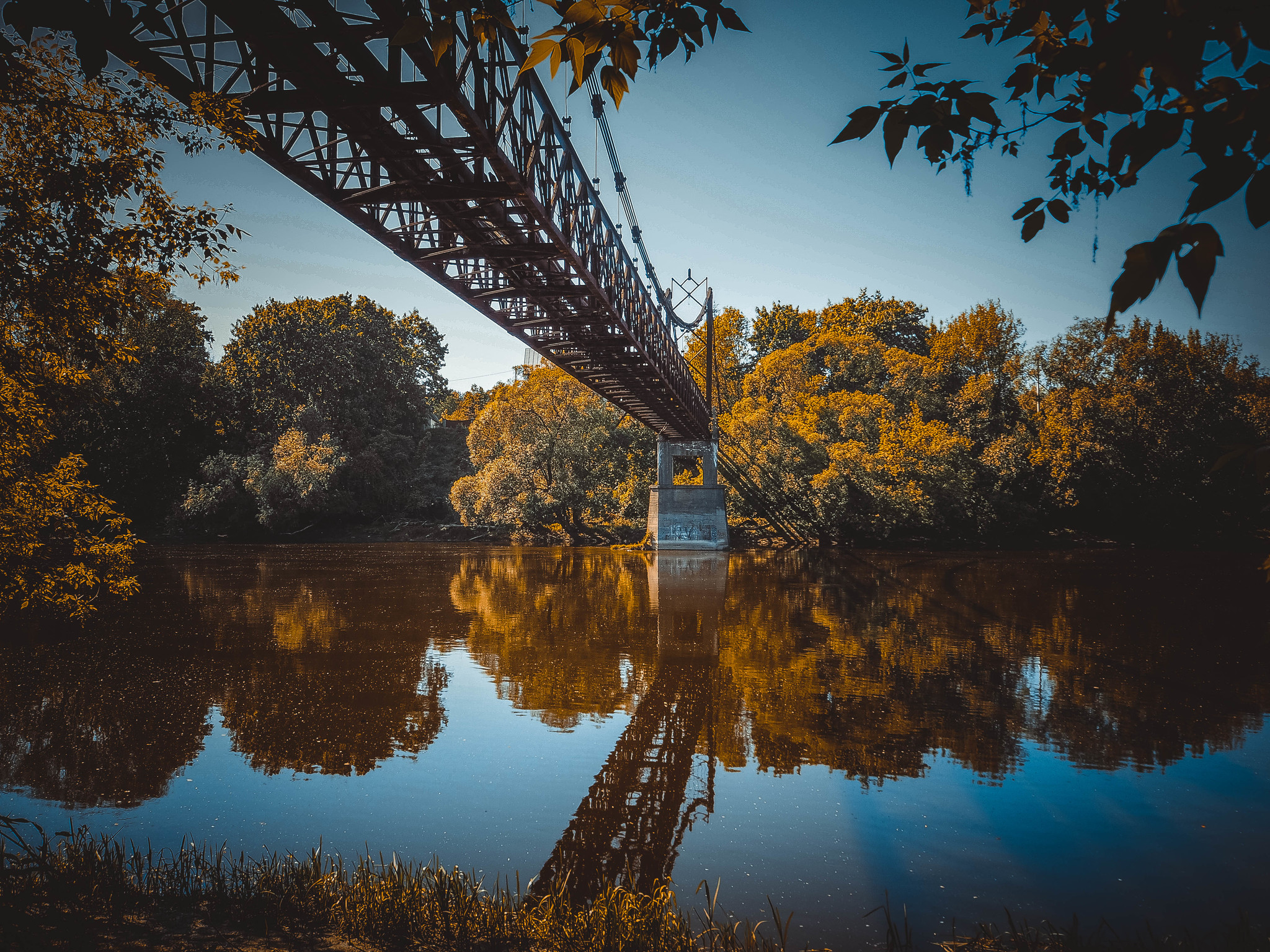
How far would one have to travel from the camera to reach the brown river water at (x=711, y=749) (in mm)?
5285

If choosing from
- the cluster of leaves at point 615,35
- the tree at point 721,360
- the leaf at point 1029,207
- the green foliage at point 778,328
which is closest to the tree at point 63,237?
the cluster of leaves at point 615,35

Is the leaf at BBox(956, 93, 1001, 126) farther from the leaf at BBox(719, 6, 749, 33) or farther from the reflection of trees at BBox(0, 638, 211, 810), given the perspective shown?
the reflection of trees at BBox(0, 638, 211, 810)

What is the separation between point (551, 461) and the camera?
44156 millimetres

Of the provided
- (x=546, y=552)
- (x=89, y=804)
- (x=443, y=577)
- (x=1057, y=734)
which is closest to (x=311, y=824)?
(x=89, y=804)

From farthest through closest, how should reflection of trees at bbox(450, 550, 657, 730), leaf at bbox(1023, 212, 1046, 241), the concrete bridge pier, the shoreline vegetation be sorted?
the concrete bridge pier, reflection of trees at bbox(450, 550, 657, 730), the shoreline vegetation, leaf at bbox(1023, 212, 1046, 241)

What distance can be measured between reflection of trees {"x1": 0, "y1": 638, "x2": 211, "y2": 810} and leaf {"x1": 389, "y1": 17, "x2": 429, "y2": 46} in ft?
22.7

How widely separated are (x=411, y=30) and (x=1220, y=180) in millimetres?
2307

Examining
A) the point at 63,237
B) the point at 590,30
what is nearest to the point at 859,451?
the point at 63,237

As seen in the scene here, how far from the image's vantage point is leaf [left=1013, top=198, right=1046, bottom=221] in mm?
2875

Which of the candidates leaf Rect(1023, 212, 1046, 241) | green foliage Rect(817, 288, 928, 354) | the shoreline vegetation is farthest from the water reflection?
green foliage Rect(817, 288, 928, 354)

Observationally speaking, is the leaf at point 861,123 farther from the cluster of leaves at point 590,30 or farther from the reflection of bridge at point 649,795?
the reflection of bridge at point 649,795

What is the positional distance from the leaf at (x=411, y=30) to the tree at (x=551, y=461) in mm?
40751

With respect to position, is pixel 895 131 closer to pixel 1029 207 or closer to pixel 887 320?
pixel 1029 207

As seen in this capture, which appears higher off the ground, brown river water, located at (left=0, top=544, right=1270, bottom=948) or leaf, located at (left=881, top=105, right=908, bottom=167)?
leaf, located at (left=881, top=105, right=908, bottom=167)
